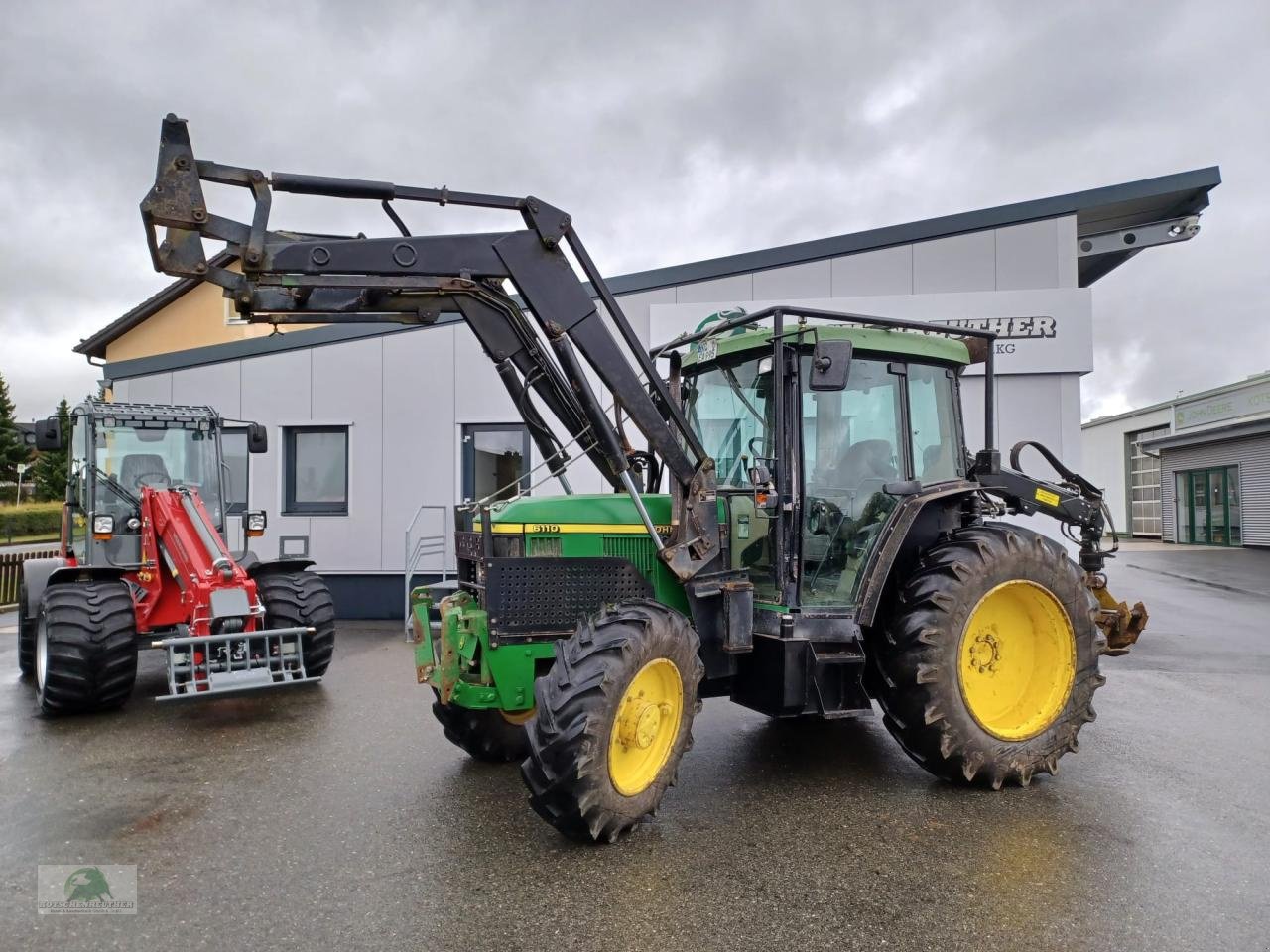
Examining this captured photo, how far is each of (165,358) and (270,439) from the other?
6.60 feet

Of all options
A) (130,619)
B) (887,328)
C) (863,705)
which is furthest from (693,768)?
(130,619)

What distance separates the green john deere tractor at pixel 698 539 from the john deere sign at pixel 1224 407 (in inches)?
994

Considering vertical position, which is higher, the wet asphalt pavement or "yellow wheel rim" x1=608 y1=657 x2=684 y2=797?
"yellow wheel rim" x1=608 y1=657 x2=684 y2=797

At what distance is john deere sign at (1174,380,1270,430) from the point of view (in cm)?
2506

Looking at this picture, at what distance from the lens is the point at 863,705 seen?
4.74 meters

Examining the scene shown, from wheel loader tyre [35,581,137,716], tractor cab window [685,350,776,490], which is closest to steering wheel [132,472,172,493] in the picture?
wheel loader tyre [35,581,137,716]

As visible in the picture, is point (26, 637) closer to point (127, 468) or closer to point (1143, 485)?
point (127, 468)

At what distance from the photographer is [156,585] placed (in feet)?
24.7

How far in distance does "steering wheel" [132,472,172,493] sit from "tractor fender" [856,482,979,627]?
22.3 ft

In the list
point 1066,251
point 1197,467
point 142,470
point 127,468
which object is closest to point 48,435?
point 127,468

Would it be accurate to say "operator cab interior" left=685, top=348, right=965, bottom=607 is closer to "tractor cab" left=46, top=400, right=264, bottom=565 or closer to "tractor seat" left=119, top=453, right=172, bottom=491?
"tractor cab" left=46, top=400, right=264, bottom=565

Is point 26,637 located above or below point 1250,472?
below

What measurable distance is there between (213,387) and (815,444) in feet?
32.8

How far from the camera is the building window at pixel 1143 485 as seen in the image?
99.1 ft
